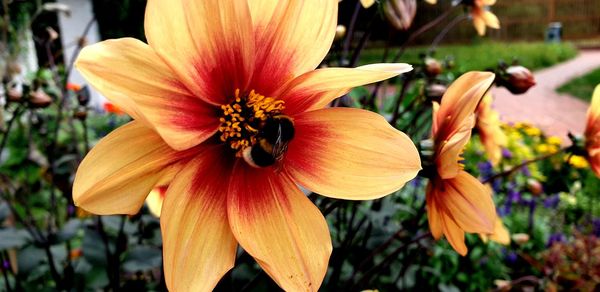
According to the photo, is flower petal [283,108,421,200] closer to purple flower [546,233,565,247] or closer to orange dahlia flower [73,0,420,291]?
orange dahlia flower [73,0,420,291]

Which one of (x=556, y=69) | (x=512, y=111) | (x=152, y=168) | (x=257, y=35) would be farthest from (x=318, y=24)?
(x=556, y=69)

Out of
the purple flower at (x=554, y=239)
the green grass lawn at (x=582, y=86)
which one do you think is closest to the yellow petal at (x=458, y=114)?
the purple flower at (x=554, y=239)

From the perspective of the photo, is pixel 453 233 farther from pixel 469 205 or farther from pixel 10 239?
pixel 10 239

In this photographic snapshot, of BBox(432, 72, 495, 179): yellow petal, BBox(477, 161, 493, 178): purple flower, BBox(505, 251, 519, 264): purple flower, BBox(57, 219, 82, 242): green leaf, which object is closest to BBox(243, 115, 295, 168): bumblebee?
BBox(432, 72, 495, 179): yellow petal

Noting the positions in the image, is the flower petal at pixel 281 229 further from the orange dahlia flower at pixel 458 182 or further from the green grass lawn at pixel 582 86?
the green grass lawn at pixel 582 86

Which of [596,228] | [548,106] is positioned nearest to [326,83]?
[596,228]

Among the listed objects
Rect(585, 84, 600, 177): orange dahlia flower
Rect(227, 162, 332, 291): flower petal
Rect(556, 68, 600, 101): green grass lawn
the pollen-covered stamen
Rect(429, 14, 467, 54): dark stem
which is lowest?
Rect(556, 68, 600, 101): green grass lawn
